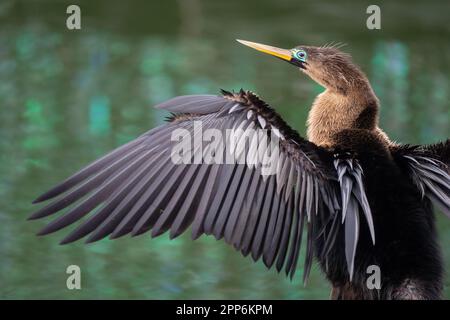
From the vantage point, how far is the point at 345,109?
15.4 ft

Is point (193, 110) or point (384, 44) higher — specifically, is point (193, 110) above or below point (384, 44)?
below

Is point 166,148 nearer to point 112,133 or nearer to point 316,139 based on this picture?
point 316,139

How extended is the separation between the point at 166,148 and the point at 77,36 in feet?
18.4

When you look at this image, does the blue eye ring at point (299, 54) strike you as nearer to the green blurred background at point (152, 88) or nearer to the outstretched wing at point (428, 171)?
the outstretched wing at point (428, 171)

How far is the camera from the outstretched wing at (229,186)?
12.9 feet

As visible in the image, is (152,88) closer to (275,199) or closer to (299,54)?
(299,54)

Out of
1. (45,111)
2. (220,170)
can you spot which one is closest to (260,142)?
(220,170)

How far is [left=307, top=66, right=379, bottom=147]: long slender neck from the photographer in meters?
4.64

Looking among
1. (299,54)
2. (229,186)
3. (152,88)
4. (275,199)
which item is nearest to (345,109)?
(299,54)

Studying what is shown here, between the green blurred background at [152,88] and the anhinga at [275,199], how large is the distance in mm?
1943

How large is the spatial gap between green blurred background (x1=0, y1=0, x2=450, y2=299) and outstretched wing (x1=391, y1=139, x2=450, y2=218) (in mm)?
1751

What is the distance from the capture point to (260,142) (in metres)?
4.06

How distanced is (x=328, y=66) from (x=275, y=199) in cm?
101

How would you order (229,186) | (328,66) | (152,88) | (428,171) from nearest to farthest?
1. (229,186)
2. (428,171)
3. (328,66)
4. (152,88)
